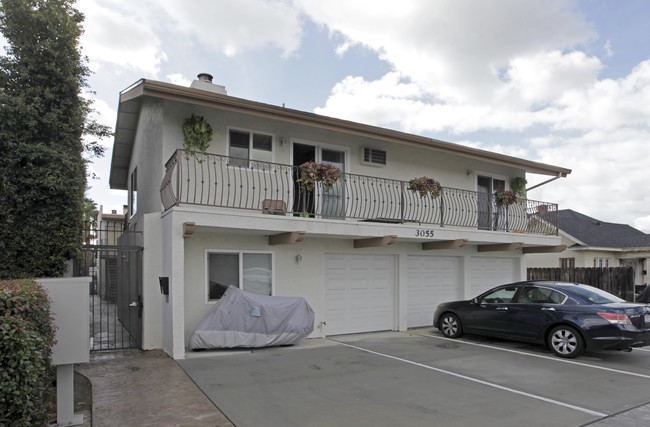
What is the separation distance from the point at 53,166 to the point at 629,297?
1883 cm

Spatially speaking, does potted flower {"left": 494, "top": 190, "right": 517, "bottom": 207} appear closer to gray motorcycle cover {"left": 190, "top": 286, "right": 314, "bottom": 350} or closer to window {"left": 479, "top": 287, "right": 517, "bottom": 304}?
window {"left": 479, "top": 287, "right": 517, "bottom": 304}

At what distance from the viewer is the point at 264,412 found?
5277 millimetres

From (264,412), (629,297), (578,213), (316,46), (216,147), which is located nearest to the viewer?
(264,412)

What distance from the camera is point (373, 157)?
12.1 metres

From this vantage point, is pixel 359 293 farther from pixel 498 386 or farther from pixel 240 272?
pixel 498 386

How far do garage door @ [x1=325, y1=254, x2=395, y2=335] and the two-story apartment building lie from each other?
32 mm

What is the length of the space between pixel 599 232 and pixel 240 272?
23.4m

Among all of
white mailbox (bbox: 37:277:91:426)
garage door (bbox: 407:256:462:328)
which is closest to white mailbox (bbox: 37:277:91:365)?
white mailbox (bbox: 37:277:91:426)

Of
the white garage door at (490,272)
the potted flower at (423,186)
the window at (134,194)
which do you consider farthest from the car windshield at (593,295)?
the window at (134,194)

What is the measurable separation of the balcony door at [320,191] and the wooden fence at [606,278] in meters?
10.4

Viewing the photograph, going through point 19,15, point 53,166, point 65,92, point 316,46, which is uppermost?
point 316,46

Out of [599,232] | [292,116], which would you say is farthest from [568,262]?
[292,116]

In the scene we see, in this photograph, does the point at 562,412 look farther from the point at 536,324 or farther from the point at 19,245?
the point at 19,245

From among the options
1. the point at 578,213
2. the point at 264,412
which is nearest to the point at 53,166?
the point at 264,412
